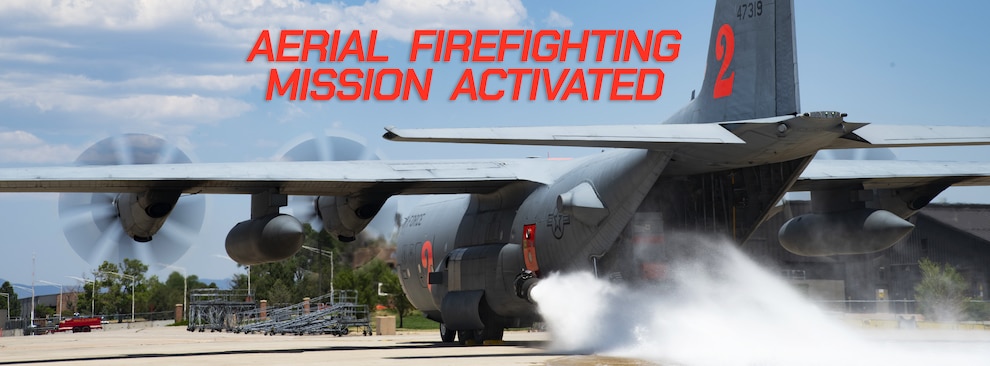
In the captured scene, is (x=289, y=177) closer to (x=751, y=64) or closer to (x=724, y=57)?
(x=724, y=57)

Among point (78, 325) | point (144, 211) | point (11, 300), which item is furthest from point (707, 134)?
point (11, 300)

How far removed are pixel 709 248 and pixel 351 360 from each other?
21.1ft

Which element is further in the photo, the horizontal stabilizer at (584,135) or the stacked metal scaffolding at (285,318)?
the stacked metal scaffolding at (285,318)

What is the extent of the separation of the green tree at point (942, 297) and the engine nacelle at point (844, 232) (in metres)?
11.8

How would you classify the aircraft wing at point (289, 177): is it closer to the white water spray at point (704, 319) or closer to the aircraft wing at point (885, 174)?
the white water spray at point (704, 319)

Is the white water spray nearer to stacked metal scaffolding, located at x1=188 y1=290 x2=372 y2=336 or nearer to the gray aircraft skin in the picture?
the gray aircraft skin

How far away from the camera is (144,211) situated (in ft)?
64.1

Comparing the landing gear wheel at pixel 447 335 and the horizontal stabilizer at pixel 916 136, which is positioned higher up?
the horizontal stabilizer at pixel 916 136

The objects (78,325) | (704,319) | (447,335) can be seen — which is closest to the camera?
(704,319)

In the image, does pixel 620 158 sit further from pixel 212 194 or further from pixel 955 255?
pixel 955 255

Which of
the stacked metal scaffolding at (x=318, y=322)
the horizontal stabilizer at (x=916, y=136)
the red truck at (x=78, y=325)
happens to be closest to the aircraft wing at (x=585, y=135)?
the horizontal stabilizer at (x=916, y=136)

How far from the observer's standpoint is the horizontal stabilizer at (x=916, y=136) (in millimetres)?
14102

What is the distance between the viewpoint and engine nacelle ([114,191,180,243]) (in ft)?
Answer: 63.6

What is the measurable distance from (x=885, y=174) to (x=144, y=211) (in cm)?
1387
